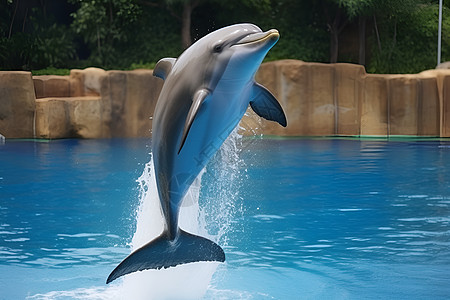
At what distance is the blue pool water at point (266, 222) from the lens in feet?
18.7

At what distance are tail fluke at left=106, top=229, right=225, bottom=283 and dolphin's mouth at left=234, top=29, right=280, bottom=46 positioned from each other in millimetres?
1263

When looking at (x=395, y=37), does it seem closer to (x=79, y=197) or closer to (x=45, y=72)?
(x=45, y=72)

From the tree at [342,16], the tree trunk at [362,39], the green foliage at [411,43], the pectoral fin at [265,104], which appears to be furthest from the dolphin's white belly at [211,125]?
the green foliage at [411,43]

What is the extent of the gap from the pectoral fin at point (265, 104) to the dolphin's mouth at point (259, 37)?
378 mm

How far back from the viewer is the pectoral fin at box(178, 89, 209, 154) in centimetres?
328

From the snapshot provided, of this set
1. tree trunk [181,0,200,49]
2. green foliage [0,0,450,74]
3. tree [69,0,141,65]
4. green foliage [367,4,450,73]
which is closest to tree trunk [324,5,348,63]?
green foliage [0,0,450,74]

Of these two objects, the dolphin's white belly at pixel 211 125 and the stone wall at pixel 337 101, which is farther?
the stone wall at pixel 337 101

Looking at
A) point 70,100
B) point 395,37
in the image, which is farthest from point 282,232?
point 395,37

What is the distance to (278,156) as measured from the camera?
13656 millimetres

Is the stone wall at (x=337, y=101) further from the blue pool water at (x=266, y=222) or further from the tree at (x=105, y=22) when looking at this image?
the tree at (x=105, y=22)

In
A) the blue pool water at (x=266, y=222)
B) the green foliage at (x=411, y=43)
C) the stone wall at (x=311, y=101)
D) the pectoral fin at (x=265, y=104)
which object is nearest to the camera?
the pectoral fin at (x=265, y=104)

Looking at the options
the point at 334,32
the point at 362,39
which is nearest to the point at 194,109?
the point at 362,39

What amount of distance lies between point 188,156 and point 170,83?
0.39m

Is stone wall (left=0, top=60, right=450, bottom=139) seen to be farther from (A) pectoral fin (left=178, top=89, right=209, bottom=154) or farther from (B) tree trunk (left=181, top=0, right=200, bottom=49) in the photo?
(A) pectoral fin (left=178, top=89, right=209, bottom=154)
